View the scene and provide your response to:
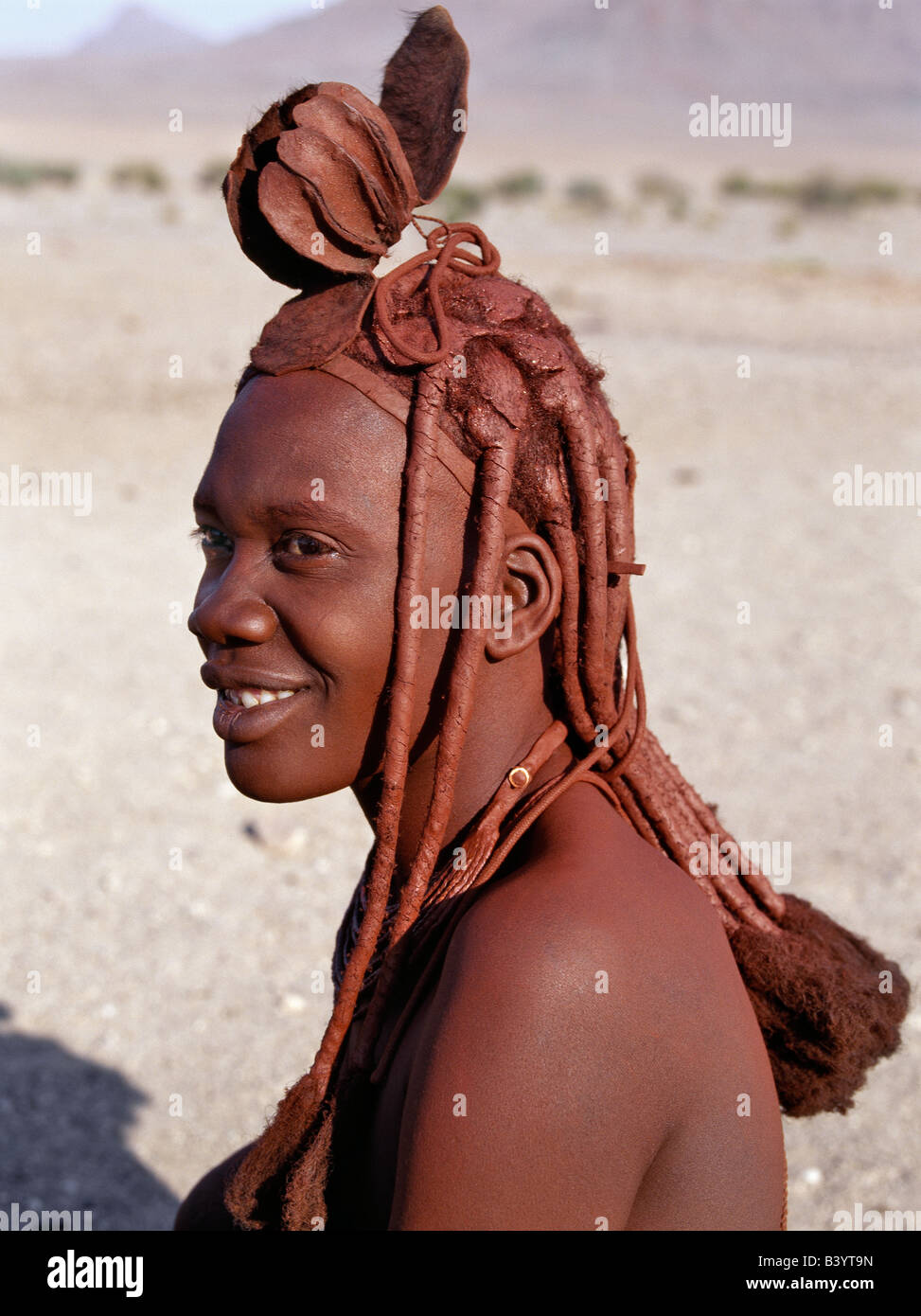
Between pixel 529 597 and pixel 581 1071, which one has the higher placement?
pixel 529 597

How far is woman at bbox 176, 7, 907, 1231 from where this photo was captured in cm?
200

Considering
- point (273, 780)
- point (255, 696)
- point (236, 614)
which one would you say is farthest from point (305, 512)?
point (273, 780)

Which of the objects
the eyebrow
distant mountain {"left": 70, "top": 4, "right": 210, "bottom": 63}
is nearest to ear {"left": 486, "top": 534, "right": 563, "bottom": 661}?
the eyebrow

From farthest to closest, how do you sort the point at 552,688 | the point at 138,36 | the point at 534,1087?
the point at 138,36
the point at 552,688
the point at 534,1087

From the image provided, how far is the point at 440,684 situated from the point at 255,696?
31cm

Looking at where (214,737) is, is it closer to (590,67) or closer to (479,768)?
(479,768)

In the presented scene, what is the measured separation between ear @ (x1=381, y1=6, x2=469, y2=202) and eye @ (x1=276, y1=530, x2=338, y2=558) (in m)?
0.74

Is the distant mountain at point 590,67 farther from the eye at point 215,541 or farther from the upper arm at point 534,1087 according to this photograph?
the upper arm at point 534,1087

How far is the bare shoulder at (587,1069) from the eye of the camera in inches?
71.4

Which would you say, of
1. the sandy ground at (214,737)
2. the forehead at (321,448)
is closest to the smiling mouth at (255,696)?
the forehead at (321,448)

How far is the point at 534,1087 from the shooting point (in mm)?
1817

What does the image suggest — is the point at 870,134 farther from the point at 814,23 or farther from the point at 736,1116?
the point at 736,1116

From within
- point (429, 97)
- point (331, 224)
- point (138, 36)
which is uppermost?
point (138, 36)
